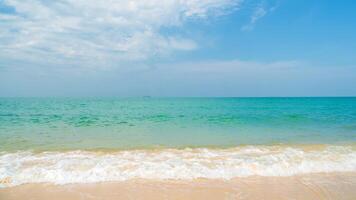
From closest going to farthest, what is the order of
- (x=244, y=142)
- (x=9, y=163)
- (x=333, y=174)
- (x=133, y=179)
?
(x=133, y=179)
(x=333, y=174)
(x=9, y=163)
(x=244, y=142)

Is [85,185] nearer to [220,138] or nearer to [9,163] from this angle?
[9,163]

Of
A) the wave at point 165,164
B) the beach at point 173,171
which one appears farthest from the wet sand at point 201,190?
the wave at point 165,164

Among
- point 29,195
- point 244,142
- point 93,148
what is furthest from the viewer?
point 244,142

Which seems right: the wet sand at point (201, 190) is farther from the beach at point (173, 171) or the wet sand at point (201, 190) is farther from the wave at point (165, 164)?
the wave at point (165, 164)

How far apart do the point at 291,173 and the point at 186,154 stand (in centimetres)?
365

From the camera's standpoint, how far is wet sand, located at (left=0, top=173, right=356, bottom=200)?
190 inches

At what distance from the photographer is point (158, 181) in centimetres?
567

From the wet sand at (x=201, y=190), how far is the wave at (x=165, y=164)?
0.37 meters

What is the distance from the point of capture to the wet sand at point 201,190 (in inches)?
190

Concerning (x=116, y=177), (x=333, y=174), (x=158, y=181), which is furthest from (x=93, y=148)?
(x=333, y=174)

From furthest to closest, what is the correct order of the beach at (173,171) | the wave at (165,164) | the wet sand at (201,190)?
the wave at (165,164) < the beach at (173,171) < the wet sand at (201,190)

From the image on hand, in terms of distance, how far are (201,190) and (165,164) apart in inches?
78.1

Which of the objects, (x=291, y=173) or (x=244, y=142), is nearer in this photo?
(x=291, y=173)

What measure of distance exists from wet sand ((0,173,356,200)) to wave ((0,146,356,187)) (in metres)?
0.37
